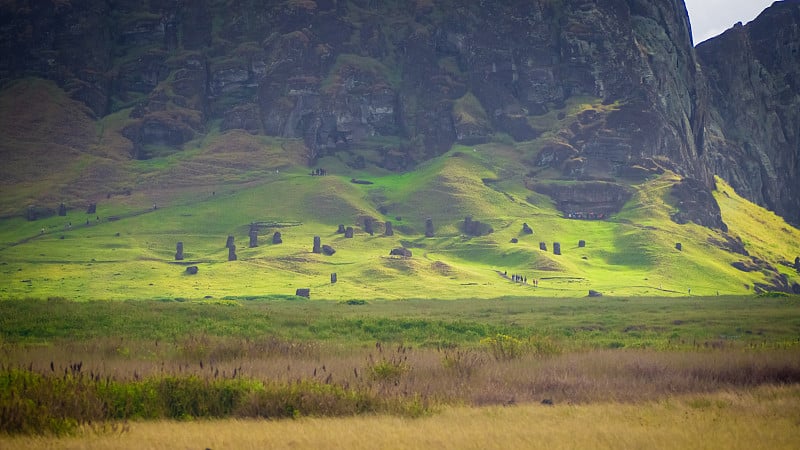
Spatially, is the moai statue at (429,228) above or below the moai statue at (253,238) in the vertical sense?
above

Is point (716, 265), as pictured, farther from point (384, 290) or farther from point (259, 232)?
point (259, 232)

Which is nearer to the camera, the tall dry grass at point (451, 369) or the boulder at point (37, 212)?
the tall dry grass at point (451, 369)

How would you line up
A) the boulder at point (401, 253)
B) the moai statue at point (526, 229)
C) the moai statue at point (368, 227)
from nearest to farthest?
the boulder at point (401, 253) < the moai statue at point (526, 229) < the moai statue at point (368, 227)

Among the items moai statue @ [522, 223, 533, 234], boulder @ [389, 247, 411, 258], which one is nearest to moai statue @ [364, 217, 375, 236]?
boulder @ [389, 247, 411, 258]

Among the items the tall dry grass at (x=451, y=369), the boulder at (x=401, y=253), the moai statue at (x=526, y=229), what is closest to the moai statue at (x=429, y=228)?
the moai statue at (x=526, y=229)

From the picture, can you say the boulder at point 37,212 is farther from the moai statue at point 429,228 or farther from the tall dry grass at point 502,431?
the tall dry grass at point 502,431

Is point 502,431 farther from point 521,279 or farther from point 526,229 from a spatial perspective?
point 526,229

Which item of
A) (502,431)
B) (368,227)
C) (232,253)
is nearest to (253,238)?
(232,253)

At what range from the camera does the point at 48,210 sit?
198 meters

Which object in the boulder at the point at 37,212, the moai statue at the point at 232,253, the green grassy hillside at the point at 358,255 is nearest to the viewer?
the green grassy hillside at the point at 358,255

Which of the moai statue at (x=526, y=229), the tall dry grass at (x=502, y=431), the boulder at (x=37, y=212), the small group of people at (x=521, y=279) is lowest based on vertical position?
the tall dry grass at (x=502, y=431)

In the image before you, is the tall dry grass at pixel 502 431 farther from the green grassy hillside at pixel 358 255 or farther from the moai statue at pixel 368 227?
the moai statue at pixel 368 227

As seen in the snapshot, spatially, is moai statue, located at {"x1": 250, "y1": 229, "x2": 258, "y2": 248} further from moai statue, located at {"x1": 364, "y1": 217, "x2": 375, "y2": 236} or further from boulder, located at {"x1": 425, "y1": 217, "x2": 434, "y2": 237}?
boulder, located at {"x1": 425, "y1": 217, "x2": 434, "y2": 237}

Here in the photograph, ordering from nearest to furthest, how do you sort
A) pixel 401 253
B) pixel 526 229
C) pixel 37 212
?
1. pixel 401 253
2. pixel 526 229
3. pixel 37 212
